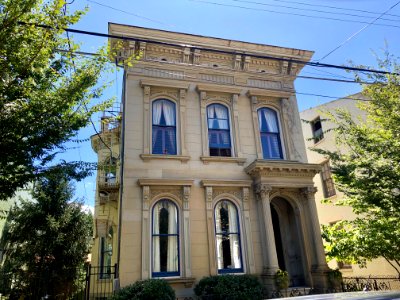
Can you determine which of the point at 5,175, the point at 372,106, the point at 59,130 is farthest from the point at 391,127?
the point at 5,175

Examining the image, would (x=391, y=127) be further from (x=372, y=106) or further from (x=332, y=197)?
(x=332, y=197)

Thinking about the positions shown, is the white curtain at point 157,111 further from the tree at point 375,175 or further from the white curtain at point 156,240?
the tree at point 375,175

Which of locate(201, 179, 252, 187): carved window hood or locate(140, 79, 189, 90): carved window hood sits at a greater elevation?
locate(140, 79, 189, 90): carved window hood

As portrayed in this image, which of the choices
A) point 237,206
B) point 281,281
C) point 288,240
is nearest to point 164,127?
point 237,206

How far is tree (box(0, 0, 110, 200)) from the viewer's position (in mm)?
6449

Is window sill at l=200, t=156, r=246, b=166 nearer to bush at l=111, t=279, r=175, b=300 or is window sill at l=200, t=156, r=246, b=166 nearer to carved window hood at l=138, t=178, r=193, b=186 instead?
carved window hood at l=138, t=178, r=193, b=186

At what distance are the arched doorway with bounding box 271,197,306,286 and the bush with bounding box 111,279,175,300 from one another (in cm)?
525

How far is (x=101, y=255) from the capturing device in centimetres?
1561

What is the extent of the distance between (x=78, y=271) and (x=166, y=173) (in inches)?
324

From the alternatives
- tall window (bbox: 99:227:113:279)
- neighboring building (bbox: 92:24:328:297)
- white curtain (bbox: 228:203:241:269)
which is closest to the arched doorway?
neighboring building (bbox: 92:24:328:297)

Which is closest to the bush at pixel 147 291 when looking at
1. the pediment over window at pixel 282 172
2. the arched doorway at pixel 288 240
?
the pediment over window at pixel 282 172

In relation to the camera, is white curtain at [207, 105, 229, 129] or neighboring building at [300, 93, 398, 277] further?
neighboring building at [300, 93, 398, 277]

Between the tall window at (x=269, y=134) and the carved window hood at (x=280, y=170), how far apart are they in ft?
4.39

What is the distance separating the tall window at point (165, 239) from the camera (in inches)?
418
